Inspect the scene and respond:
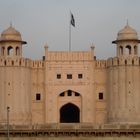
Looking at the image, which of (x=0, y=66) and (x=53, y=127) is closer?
(x=53, y=127)

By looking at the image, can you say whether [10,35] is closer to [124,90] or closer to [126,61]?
[126,61]

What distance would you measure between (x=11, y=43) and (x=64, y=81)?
22.0 feet

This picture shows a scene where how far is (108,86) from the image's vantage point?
80188 millimetres

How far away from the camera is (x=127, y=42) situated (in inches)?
3127

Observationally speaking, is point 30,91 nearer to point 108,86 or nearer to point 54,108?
point 54,108

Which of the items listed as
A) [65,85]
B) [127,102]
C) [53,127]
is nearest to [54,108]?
[65,85]

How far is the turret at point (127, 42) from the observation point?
79438mm

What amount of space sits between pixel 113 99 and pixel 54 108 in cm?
627

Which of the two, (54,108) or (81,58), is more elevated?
(81,58)

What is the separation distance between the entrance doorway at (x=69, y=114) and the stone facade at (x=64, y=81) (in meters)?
0.57

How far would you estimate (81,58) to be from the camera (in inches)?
3179

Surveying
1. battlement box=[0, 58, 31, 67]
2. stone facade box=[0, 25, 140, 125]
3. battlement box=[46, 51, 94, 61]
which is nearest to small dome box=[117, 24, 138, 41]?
stone facade box=[0, 25, 140, 125]

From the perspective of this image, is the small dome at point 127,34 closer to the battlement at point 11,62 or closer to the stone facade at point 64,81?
the stone facade at point 64,81

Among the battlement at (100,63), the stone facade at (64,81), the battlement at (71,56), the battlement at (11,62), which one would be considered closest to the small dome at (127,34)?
the stone facade at (64,81)
